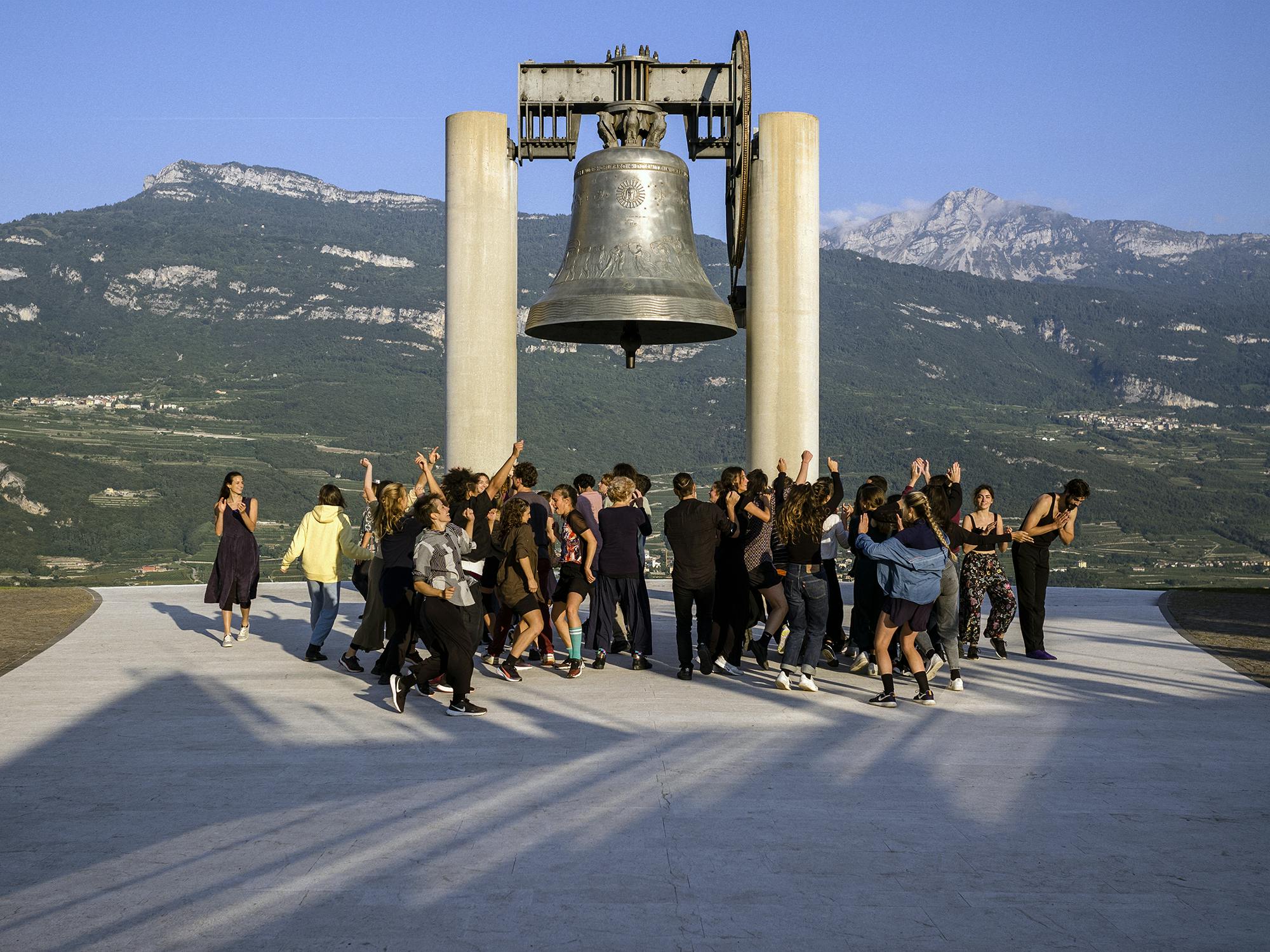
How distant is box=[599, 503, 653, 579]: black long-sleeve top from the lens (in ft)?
33.8

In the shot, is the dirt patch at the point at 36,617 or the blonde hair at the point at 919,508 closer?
the blonde hair at the point at 919,508

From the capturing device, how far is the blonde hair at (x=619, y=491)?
33.3ft

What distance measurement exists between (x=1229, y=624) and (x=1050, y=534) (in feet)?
14.3

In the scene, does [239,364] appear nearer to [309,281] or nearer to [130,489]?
[309,281]

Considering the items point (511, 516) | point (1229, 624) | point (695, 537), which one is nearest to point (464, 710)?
point (511, 516)

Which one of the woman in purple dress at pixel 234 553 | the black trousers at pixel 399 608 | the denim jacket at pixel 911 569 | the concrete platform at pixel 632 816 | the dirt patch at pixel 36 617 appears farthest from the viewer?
the dirt patch at pixel 36 617

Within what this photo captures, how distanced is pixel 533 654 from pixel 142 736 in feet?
14.1

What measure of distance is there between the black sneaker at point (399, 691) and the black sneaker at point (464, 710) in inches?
13.8

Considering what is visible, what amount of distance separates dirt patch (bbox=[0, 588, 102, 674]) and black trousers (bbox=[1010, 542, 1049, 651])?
28.4 feet

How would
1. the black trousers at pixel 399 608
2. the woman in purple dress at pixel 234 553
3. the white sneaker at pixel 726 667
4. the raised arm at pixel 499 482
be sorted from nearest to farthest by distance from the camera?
the black trousers at pixel 399 608 → the white sneaker at pixel 726 667 → the raised arm at pixel 499 482 → the woman in purple dress at pixel 234 553

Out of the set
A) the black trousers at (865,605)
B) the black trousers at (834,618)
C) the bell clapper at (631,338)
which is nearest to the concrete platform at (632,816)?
the black trousers at (865,605)

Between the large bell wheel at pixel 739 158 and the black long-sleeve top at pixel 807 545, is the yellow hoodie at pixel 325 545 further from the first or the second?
the large bell wheel at pixel 739 158

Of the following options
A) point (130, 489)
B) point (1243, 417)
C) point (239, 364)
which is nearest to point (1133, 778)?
point (130, 489)

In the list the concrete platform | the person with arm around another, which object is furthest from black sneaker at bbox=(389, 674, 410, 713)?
the person with arm around another
